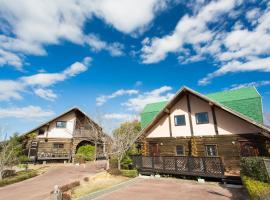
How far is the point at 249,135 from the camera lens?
52.6 feet

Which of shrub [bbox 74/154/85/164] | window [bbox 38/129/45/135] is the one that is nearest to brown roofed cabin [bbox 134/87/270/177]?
shrub [bbox 74/154/85/164]

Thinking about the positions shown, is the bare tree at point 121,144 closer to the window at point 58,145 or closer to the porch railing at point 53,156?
the porch railing at point 53,156

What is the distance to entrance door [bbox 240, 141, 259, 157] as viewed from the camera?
15842mm

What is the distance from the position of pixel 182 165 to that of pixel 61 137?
862 inches

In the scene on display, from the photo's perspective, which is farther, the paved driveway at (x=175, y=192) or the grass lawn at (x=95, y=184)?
the grass lawn at (x=95, y=184)

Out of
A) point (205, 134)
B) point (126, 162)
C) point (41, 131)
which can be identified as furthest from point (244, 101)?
point (41, 131)

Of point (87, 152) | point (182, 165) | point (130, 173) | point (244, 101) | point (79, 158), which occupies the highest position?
point (244, 101)

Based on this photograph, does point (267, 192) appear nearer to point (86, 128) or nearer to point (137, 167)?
point (137, 167)

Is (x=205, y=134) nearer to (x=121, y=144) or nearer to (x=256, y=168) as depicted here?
(x=256, y=168)

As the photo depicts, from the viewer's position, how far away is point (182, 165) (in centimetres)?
1625

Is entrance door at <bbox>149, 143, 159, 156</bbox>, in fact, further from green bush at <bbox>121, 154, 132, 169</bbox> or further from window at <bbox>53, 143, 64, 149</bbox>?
window at <bbox>53, 143, 64, 149</bbox>

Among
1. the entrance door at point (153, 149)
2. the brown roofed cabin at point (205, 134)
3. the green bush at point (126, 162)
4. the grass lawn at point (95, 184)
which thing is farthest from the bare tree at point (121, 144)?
the entrance door at point (153, 149)

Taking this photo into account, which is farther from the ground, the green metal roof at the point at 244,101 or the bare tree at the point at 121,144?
the green metal roof at the point at 244,101

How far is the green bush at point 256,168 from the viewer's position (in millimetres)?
9781
